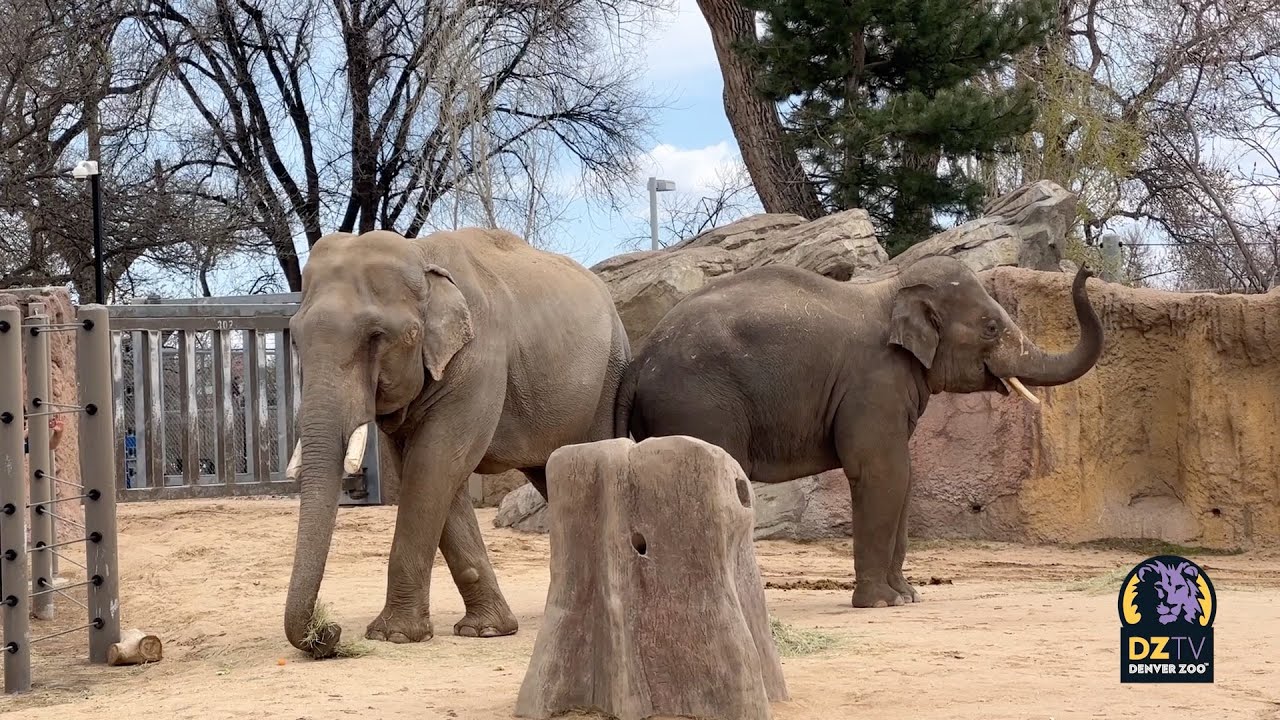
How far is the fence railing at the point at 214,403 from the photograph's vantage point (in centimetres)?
1532

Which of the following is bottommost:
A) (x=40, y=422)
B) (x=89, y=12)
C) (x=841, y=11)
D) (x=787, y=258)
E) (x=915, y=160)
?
(x=40, y=422)

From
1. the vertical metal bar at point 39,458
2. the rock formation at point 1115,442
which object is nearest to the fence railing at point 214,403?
the vertical metal bar at point 39,458

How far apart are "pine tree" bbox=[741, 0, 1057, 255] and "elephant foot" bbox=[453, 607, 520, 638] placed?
1024cm

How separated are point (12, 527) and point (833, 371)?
4.45 m

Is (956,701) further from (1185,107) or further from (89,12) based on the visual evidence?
(89,12)

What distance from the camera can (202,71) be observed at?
2423 centimetres

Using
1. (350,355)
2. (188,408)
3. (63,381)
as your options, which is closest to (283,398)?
(188,408)

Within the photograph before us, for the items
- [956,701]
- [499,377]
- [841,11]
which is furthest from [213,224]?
[956,701]

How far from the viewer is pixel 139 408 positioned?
1538 cm

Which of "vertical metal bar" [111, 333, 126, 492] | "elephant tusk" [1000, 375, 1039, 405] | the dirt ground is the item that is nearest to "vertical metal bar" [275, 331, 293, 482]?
"vertical metal bar" [111, 333, 126, 492]

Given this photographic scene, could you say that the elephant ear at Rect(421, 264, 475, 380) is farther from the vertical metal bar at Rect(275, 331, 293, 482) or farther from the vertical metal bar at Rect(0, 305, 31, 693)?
the vertical metal bar at Rect(275, 331, 293, 482)

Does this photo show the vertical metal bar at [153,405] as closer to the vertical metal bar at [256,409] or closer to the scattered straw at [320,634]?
the vertical metal bar at [256,409]

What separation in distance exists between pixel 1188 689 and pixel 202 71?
70.1 ft

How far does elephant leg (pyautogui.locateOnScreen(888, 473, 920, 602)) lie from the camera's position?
888 cm
